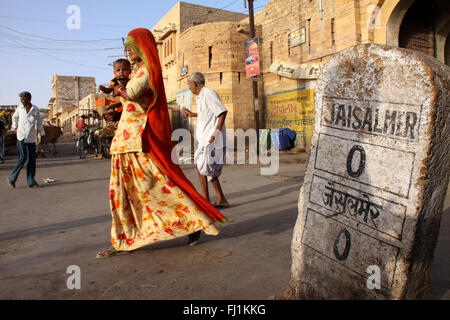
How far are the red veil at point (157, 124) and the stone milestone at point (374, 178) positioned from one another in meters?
1.22

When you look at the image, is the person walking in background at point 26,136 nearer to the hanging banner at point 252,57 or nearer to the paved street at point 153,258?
the paved street at point 153,258

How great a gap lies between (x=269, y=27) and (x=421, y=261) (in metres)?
16.9

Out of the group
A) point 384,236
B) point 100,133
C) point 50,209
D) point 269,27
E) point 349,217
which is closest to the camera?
point 384,236

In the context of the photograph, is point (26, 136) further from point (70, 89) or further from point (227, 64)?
point (70, 89)

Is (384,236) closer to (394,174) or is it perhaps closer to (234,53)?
(394,174)

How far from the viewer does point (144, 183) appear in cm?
278

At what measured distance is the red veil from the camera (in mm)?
2797

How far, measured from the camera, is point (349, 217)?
1.67m

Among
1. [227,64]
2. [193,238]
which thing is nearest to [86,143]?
[227,64]

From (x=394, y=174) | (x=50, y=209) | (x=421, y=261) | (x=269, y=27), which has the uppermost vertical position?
(x=269, y=27)

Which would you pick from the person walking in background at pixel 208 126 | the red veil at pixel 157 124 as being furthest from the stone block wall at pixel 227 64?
the red veil at pixel 157 124

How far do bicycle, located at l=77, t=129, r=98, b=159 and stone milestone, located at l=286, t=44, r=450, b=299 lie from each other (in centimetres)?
1313

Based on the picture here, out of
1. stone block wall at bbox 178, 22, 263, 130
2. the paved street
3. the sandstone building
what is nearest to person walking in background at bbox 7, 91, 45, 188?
the paved street
